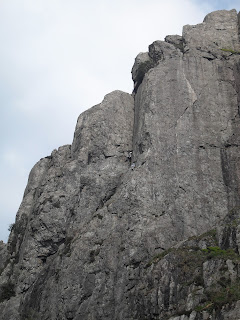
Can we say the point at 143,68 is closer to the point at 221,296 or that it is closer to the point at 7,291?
the point at 7,291

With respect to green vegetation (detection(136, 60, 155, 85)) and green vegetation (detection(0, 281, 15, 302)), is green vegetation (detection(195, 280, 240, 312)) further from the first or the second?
green vegetation (detection(136, 60, 155, 85))

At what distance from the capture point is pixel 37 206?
58.9 m

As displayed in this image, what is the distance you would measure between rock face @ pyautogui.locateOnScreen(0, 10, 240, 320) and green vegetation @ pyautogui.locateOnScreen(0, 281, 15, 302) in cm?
16

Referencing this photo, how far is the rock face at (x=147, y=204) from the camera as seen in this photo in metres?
39.2

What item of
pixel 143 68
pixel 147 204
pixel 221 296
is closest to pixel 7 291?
pixel 147 204

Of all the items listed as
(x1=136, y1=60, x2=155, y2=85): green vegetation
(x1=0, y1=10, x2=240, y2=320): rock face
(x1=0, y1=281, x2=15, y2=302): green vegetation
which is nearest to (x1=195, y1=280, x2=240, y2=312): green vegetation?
(x1=0, y1=10, x2=240, y2=320): rock face

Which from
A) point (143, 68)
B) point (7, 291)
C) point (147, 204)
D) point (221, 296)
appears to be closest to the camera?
point (221, 296)

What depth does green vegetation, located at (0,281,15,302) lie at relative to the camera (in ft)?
Result: 172

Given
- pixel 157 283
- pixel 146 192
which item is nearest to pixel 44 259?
pixel 146 192

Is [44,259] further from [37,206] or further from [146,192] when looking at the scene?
[146,192]

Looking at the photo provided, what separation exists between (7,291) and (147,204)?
21.4m

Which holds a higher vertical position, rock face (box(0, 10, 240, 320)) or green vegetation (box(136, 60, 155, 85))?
green vegetation (box(136, 60, 155, 85))

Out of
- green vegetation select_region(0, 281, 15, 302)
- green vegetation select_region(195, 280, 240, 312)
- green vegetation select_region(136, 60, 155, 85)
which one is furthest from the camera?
green vegetation select_region(136, 60, 155, 85)

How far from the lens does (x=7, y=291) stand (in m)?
52.9
